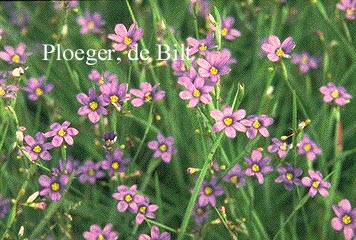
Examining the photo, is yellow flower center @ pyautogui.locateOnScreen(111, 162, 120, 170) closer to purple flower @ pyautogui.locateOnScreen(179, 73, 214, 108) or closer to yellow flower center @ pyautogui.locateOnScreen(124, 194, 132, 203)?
yellow flower center @ pyautogui.locateOnScreen(124, 194, 132, 203)

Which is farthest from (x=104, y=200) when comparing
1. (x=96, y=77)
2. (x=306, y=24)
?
(x=306, y=24)

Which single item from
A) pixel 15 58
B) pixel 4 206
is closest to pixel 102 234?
pixel 4 206

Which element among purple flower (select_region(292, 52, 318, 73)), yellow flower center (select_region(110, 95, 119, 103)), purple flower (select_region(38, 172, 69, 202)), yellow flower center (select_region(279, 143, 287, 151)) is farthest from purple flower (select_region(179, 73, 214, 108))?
purple flower (select_region(292, 52, 318, 73))

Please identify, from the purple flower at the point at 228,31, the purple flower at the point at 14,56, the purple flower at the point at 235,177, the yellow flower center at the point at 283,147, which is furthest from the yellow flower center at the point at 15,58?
the yellow flower center at the point at 283,147

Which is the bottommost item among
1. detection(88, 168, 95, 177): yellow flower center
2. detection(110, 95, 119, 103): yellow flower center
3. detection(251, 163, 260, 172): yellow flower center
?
detection(88, 168, 95, 177): yellow flower center

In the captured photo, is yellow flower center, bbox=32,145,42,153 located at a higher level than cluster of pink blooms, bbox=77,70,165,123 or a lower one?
lower

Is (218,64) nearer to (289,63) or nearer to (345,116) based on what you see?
(289,63)
